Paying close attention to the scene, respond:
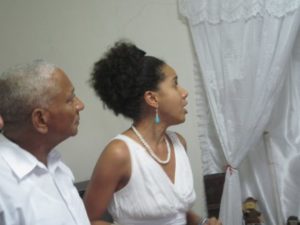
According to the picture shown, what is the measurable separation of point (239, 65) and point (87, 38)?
3.02ft

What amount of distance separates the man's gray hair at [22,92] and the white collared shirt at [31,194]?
79 millimetres

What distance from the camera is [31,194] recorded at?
2.65 ft

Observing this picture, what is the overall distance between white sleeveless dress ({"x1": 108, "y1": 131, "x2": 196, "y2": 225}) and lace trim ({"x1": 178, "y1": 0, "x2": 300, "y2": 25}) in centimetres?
100

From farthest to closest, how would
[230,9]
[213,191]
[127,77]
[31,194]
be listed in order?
[213,191], [230,9], [127,77], [31,194]

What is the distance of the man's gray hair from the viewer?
0.85 metres

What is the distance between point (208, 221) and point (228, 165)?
25.6 inches

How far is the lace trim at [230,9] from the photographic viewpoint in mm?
1775

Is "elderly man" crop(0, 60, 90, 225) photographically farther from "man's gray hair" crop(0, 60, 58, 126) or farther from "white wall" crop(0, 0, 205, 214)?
"white wall" crop(0, 0, 205, 214)

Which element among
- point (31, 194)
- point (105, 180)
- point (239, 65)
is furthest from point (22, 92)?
point (239, 65)

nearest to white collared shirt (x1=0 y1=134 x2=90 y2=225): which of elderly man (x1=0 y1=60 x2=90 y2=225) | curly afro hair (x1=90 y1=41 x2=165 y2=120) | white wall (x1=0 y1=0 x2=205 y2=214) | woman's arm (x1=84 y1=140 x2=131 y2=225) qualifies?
elderly man (x1=0 y1=60 x2=90 y2=225)

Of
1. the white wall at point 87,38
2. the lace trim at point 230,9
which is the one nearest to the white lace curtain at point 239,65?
the lace trim at point 230,9

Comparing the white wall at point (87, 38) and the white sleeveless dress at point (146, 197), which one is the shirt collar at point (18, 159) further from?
the white wall at point (87, 38)

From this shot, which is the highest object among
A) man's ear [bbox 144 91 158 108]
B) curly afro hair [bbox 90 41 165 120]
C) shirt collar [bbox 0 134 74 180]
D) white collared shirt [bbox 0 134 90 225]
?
curly afro hair [bbox 90 41 165 120]

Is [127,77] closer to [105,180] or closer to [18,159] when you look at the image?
[105,180]
